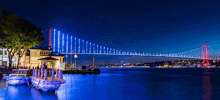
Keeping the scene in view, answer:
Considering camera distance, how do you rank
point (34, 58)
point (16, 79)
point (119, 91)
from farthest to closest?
point (34, 58) < point (16, 79) < point (119, 91)

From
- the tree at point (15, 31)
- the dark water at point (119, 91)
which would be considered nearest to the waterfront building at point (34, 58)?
the tree at point (15, 31)

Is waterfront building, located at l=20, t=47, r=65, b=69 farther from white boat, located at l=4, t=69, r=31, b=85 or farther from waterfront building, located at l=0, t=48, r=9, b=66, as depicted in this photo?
white boat, located at l=4, t=69, r=31, b=85

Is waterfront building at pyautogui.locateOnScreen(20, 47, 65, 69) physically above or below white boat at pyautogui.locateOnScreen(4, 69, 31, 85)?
above

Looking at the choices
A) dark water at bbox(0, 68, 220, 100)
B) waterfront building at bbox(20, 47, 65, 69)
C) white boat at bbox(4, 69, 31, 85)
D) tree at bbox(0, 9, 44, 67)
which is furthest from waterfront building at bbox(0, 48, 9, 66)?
white boat at bbox(4, 69, 31, 85)

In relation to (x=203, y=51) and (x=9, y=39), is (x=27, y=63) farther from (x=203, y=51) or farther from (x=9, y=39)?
(x=203, y=51)

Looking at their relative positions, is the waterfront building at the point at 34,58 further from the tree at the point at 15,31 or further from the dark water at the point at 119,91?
the dark water at the point at 119,91

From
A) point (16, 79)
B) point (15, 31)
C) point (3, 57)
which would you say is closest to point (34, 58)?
point (3, 57)

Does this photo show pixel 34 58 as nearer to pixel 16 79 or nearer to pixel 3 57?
pixel 3 57

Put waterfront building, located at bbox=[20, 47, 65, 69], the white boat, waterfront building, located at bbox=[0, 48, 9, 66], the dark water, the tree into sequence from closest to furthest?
the dark water
the white boat
the tree
waterfront building, located at bbox=[0, 48, 9, 66]
waterfront building, located at bbox=[20, 47, 65, 69]

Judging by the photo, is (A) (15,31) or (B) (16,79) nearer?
(B) (16,79)

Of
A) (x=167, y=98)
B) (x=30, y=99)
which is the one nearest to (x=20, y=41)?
(x=30, y=99)

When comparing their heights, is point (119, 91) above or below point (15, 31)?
below
